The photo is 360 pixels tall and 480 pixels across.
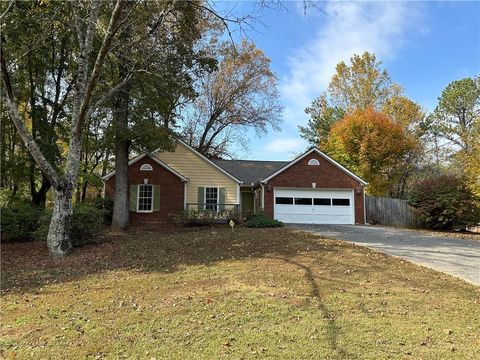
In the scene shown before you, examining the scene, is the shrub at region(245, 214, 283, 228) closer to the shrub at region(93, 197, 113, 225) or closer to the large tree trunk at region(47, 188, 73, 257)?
the shrub at region(93, 197, 113, 225)

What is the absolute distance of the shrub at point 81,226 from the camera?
39.8 ft

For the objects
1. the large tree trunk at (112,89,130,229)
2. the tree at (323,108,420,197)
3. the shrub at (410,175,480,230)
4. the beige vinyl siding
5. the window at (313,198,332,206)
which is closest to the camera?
the large tree trunk at (112,89,130,229)

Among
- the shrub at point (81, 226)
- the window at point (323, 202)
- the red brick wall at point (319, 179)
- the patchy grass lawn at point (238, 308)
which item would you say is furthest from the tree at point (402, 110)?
the shrub at point (81, 226)

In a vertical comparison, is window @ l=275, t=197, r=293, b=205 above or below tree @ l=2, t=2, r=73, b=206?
below

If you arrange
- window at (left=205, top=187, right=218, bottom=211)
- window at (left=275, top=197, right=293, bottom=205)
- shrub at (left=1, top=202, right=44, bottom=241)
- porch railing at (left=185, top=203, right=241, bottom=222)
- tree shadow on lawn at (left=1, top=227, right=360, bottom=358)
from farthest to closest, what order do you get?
window at (left=275, top=197, right=293, bottom=205), window at (left=205, top=187, right=218, bottom=211), porch railing at (left=185, top=203, right=241, bottom=222), shrub at (left=1, top=202, right=44, bottom=241), tree shadow on lawn at (left=1, top=227, right=360, bottom=358)

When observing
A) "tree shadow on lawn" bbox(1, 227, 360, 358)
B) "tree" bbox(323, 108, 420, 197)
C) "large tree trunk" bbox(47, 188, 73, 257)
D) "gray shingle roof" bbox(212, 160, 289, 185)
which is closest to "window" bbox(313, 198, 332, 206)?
"gray shingle roof" bbox(212, 160, 289, 185)

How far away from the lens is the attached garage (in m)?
22.1

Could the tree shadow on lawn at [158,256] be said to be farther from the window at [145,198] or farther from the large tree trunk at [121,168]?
the window at [145,198]

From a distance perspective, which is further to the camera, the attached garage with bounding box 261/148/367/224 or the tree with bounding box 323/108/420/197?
the tree with bounding box 323/108/420/197

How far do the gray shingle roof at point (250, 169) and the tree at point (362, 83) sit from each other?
39.1 feet

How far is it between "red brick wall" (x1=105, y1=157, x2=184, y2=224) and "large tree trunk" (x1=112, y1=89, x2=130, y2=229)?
3.73 metres

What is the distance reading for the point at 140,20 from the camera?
12.9 meters

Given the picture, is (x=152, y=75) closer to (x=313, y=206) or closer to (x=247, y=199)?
(x=313, y=206)

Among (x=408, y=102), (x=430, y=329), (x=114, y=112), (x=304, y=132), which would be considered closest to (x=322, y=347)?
(x=430, y=329)
